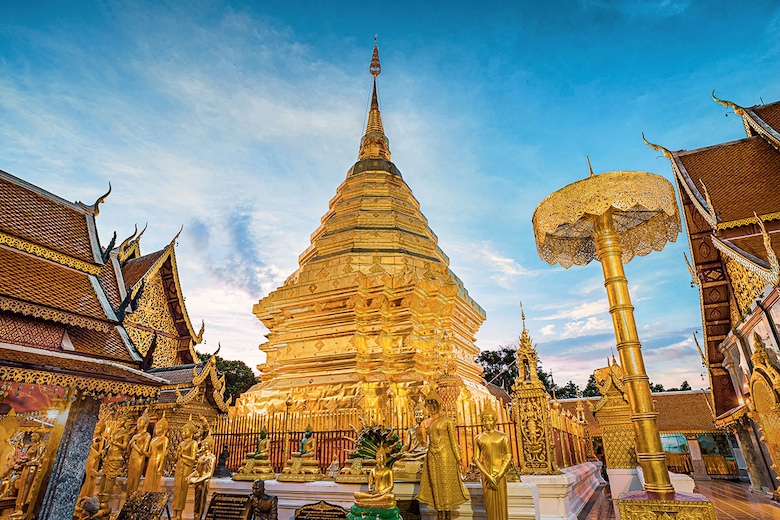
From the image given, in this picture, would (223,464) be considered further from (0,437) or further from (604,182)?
(604,182)

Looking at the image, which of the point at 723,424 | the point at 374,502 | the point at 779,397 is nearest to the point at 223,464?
the point at 374,502

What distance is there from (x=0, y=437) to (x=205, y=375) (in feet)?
13.6

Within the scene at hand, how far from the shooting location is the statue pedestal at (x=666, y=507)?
3043 mm

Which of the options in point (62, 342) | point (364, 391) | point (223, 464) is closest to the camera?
point (62, 342)

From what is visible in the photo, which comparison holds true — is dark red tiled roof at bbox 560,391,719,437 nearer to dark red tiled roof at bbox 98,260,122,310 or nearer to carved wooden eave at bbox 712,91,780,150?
carved wooden eave at bbox 712,91,780,150

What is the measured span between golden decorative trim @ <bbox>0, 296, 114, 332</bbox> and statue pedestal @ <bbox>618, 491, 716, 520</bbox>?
23.8ft

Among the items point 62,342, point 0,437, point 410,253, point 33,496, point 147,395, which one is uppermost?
point 410,253

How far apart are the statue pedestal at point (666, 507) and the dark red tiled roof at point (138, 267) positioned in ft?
46.8

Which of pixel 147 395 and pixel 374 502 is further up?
pixel 147 395

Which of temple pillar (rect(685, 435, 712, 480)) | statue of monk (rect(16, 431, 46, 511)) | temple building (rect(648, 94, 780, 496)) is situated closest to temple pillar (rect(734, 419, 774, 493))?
temple building (rect(648, 94, 780, 496))

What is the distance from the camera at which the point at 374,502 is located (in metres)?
4.00

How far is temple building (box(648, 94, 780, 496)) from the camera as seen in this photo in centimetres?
754

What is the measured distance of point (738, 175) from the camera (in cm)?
958

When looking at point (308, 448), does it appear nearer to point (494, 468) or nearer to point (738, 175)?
point (494, 468)
